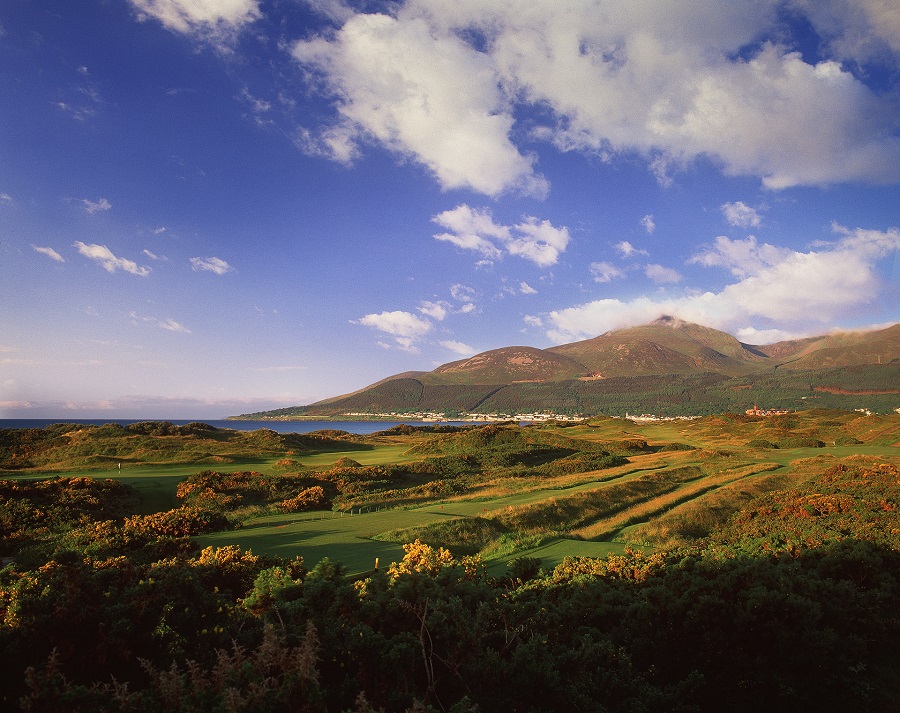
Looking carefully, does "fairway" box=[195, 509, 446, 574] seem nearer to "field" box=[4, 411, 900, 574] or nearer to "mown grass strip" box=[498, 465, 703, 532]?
"field" box=[4, 411, 900, 574]

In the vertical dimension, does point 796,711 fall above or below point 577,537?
above

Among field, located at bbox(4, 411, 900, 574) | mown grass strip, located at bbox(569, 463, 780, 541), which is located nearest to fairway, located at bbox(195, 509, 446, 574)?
field, located at bbox(4, 411, 900, 574)

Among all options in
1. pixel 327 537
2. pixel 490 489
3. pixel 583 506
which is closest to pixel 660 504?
pixel 583 506

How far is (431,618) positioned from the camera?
4.28 m

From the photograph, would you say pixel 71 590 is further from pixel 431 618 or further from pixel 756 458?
pixel 756 458

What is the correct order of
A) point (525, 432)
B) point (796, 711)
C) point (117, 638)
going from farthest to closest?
point (525, 432) < point (796, 711) < point (117, 638)

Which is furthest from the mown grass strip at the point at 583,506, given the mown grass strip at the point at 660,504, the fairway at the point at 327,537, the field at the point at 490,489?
the fairway at the point at 327,537

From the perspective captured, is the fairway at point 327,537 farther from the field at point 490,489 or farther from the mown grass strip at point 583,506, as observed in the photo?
the mown grass strip at point 583,506

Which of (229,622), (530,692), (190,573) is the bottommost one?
(530,692)

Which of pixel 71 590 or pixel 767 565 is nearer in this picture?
pixel 71 590

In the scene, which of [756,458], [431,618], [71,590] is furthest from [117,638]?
[756,458]

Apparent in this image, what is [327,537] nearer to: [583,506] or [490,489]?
[583,506]

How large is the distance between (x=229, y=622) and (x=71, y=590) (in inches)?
55.8

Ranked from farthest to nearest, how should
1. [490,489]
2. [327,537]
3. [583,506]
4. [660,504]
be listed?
[490,489]
[660,504]
[583,506]
[327,537]
